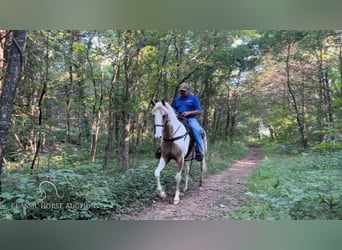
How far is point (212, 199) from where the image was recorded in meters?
3.17

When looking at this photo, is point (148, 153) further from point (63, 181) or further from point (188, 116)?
point (63, 181)

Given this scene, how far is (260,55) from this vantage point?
11.0 feet

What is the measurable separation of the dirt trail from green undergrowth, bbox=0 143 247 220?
17cm

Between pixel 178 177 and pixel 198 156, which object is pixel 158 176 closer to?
pixel 178 177

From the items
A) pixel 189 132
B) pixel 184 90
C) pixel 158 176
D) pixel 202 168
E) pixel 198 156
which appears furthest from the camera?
pixel 202 168

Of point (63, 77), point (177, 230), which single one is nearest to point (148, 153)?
point (177, 230)

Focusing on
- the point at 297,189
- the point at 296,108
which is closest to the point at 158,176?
the point at 297,189

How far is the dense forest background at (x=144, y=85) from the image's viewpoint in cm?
311

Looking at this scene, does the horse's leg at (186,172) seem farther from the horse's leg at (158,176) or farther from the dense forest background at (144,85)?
the dense forest background at (144,85)

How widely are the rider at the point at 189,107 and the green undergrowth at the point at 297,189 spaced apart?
77 centimetres

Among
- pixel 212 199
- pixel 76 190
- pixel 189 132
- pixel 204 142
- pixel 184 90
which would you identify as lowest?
pixel 212 199

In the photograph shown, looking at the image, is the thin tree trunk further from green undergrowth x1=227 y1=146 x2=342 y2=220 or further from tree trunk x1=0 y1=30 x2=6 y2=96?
tree trunk x1=0 y1=30 x2=6 y2=96

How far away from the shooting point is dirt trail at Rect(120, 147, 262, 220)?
2916 millimetres

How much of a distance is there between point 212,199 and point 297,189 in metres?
0.81
